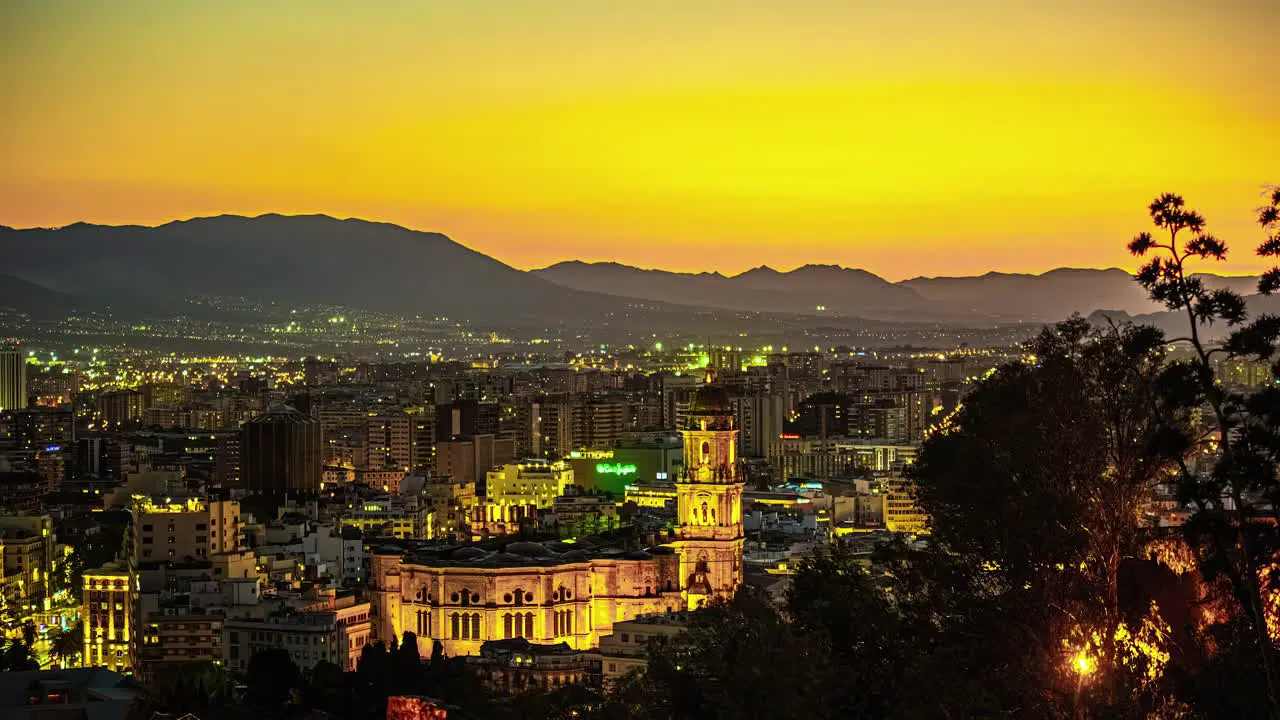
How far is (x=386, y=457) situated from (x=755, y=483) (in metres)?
16.2

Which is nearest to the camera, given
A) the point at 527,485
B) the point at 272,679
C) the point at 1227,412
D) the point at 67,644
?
the point at 1227,412

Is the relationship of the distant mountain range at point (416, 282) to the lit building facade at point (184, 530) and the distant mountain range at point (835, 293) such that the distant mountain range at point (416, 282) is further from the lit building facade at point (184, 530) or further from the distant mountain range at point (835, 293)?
the lit building facade at point (184, 530)

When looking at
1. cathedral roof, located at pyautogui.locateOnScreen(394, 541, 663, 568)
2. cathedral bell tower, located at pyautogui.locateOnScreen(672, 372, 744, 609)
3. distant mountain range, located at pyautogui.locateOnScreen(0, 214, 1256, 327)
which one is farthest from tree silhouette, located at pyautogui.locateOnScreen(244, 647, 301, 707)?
distant mountain range, located at pyautogui.locateOnScreen(0, 214, 1256, 327)

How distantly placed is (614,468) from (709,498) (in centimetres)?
2719

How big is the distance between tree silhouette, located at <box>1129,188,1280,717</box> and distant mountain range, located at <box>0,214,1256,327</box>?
105627mm

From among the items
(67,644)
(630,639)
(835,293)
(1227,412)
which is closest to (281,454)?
(67,644)

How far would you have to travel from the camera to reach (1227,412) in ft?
36.6

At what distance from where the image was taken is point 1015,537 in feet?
44.9

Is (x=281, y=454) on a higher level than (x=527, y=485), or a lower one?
higher

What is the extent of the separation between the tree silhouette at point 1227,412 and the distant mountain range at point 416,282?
105627 mm

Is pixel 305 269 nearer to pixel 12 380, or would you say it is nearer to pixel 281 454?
pixel 12 380

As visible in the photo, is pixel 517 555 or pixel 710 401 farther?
pixel 710 401

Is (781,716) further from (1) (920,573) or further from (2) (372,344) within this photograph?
(2) (372,344)

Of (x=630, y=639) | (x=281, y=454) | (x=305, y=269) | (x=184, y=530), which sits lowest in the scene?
(x=630, y=639)
